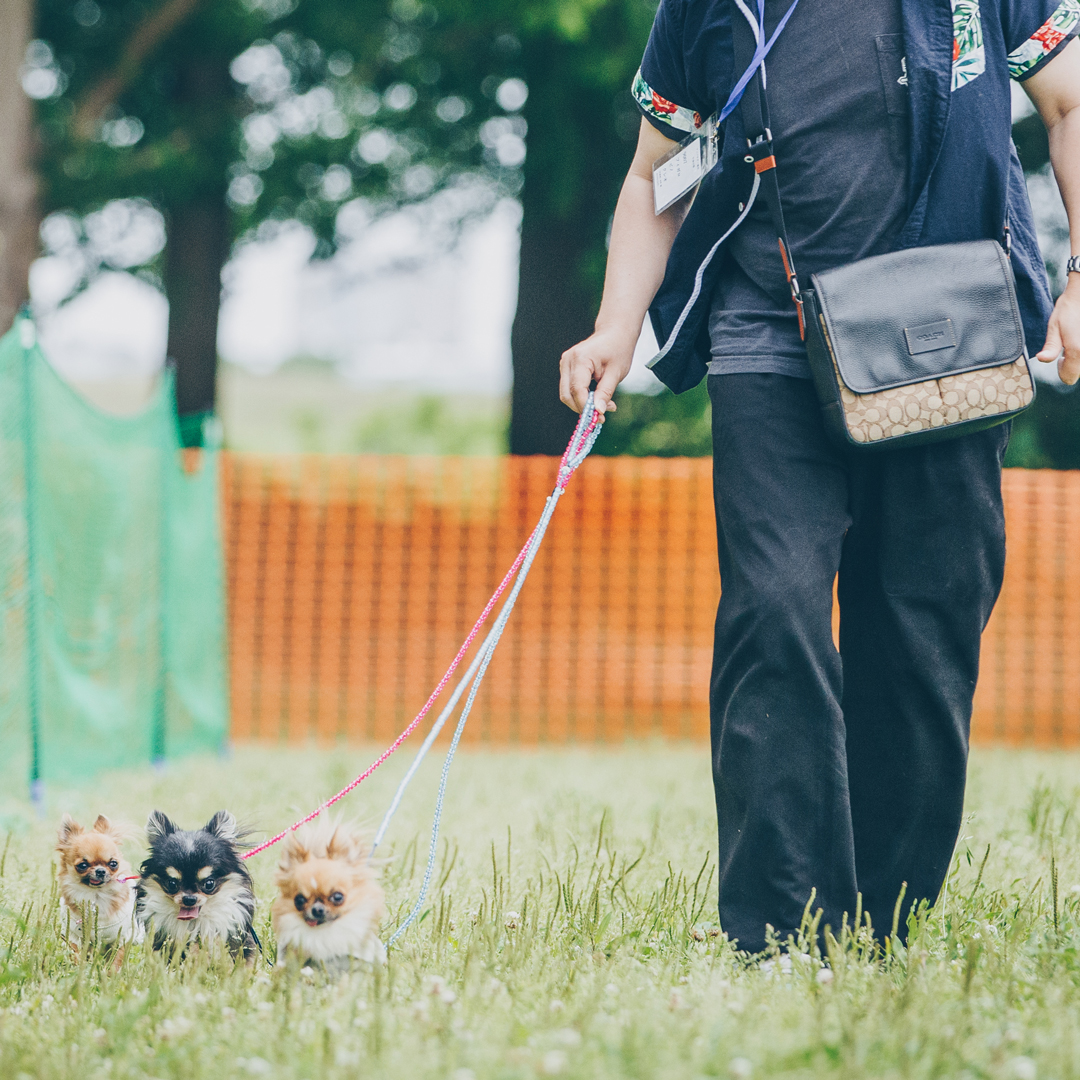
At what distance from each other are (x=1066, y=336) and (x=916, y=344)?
0.91 ft

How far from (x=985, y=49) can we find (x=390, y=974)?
75.5 inches

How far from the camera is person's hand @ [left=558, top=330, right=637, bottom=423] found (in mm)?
2434

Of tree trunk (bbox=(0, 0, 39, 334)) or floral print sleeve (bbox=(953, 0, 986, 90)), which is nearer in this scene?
floral print sleeve (bbox=(953, 0, 986, 90))

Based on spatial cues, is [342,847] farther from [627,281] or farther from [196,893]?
[627,281]

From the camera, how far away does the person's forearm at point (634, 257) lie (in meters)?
2.52

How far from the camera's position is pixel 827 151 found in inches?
89.0

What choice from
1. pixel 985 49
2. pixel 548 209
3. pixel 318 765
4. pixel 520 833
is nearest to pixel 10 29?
pixel 548 209

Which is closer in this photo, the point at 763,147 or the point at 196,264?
the point at 763,147

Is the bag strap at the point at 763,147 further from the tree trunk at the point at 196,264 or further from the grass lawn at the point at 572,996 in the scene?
the tree trunk at the point at 196,264

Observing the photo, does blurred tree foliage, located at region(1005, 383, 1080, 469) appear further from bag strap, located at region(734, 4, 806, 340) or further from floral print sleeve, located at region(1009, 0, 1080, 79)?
bag strap, located at region(734, 4, 806, 340)

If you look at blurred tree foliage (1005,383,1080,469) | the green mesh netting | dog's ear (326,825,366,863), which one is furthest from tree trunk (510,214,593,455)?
dog's ear (326,825,366,863)

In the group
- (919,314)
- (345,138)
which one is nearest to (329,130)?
(345,138)

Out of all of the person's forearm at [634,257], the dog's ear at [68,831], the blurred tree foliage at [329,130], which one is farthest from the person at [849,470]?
the blurred tree foliage at [329,130]

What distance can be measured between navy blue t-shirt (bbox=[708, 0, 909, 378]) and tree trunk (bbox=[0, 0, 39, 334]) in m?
8.03
